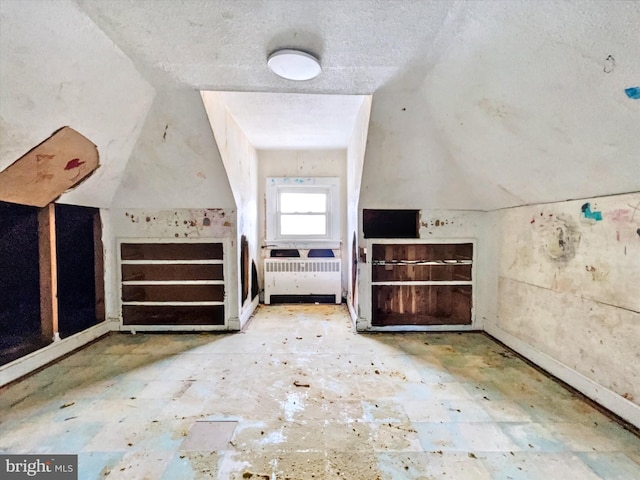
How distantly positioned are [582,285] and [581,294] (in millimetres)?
67

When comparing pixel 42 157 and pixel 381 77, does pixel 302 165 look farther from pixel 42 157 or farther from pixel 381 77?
pixel 42 157

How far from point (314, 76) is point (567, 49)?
1.41m

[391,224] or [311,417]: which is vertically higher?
[391,224]

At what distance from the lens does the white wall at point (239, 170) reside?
2.92 meters

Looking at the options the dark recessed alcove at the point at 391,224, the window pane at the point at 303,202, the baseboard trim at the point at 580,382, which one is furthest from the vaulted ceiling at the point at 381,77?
the window pane at the point at 303,202

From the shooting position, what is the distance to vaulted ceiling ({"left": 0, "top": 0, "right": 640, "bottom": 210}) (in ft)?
4.96

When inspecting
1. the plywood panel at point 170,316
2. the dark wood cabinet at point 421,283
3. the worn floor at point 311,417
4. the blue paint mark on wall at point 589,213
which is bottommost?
the worn floor at point 311,417

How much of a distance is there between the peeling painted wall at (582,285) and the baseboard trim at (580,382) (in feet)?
0.11

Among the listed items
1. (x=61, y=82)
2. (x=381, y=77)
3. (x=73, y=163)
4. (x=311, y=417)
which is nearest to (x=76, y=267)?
(x=73, y=163)

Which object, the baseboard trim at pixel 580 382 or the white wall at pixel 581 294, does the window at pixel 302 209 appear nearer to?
the white wall at pixel 581 294

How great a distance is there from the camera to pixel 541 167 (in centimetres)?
230

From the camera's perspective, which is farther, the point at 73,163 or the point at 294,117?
the point at 294,117

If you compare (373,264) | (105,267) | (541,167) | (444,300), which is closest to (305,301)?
(373,264)

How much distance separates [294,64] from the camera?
2.01 m
